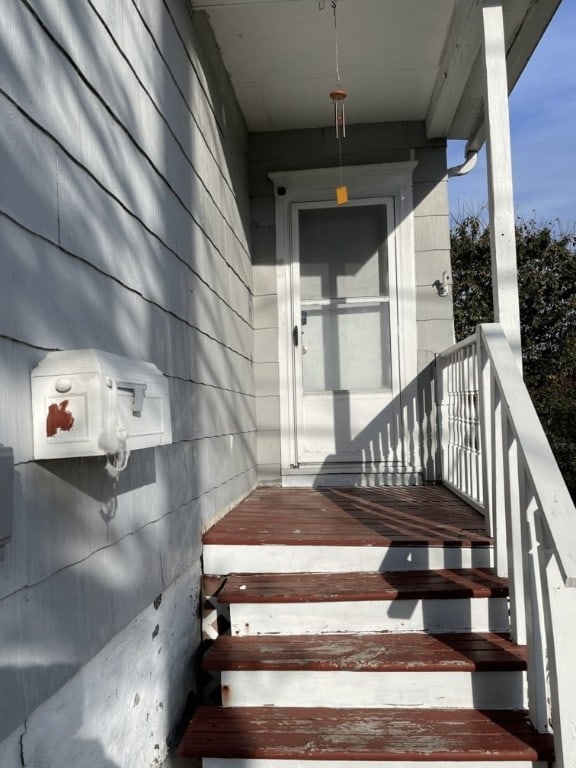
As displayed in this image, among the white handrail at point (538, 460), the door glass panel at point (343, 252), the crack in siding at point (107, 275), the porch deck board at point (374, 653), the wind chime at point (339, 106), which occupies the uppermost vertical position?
the wind chime at point (339, 106)

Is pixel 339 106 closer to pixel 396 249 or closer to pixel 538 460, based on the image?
pixel 396 249

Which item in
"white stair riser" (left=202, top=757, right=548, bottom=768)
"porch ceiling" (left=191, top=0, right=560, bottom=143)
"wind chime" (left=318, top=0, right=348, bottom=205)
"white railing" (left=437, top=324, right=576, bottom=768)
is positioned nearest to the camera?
"white railing" (left=437, top=324, right=576, bottom=768)

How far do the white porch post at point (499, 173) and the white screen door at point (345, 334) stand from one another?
174cm

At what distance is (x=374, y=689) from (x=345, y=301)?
2.89 m

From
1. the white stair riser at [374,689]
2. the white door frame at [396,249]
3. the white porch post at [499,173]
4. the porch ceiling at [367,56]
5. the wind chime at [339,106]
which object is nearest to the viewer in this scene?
the white stair riser at [374,689]

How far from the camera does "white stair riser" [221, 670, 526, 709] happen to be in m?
2.29

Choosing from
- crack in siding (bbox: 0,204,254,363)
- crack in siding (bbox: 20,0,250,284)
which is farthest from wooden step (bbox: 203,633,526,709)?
crack in siding (bbox: 20,0,250,284)

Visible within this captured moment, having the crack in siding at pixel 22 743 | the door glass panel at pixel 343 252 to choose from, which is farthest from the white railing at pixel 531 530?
the door glass panel at pixel 343 252

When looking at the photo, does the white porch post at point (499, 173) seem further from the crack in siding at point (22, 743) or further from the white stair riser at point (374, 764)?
the crack in siding at point (22, 743)

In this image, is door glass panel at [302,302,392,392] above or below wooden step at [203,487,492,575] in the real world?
above

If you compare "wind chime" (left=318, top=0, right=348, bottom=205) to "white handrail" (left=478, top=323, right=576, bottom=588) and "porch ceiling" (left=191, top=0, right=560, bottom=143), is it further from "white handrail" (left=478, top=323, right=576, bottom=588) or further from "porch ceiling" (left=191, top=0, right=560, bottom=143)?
"white handrail" (left=478, top=323, right=576, bottom=588)

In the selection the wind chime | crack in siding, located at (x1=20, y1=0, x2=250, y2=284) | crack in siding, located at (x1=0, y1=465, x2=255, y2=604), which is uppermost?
the wind chime

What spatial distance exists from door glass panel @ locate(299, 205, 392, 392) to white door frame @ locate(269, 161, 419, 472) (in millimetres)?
92

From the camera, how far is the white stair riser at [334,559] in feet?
9.14
